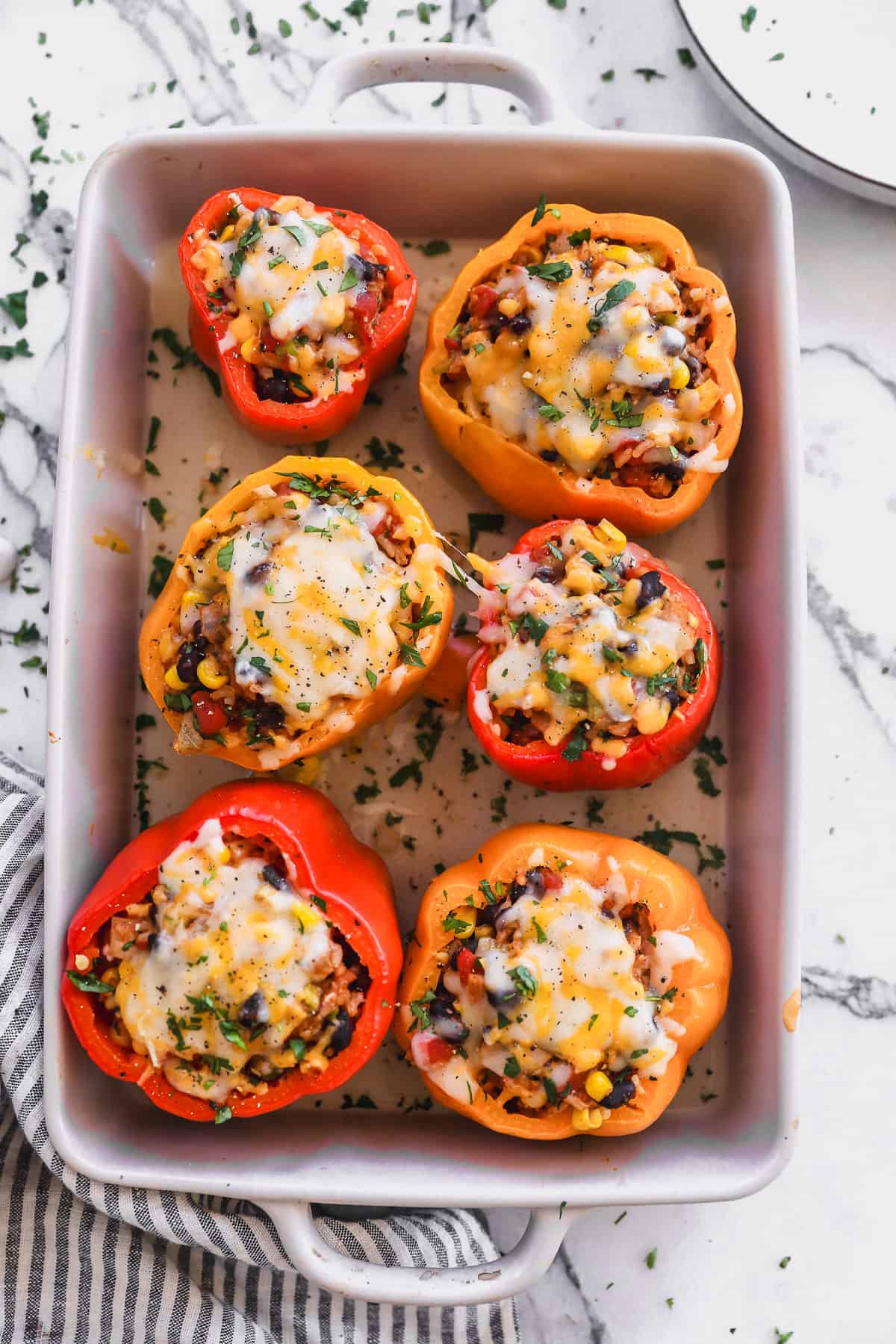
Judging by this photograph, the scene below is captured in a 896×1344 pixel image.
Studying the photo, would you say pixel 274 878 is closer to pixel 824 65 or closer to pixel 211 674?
pixel 211 674

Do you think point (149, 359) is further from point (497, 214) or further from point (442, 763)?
point (442, 763)

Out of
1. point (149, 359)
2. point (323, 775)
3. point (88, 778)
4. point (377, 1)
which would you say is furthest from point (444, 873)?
point (377, 1)

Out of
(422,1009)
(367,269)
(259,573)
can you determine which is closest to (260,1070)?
(422,1009)

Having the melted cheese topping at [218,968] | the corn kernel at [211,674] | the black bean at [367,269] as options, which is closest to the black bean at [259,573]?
the corn kernel at [211,674]

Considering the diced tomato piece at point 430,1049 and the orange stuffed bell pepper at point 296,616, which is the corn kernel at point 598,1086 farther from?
the orange stuffed bell pepper at point 296,616

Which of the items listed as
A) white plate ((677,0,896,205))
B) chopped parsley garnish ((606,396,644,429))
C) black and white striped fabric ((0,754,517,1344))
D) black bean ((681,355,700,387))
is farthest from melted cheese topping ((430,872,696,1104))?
white plate ((677,0,896,205))

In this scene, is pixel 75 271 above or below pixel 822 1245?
above

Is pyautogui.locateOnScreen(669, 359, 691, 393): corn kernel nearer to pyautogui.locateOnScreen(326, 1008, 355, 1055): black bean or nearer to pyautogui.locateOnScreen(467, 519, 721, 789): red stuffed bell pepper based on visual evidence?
pyautogui.locateOnScreen(467, 519, 721, 789): red stuffed bell pepper
